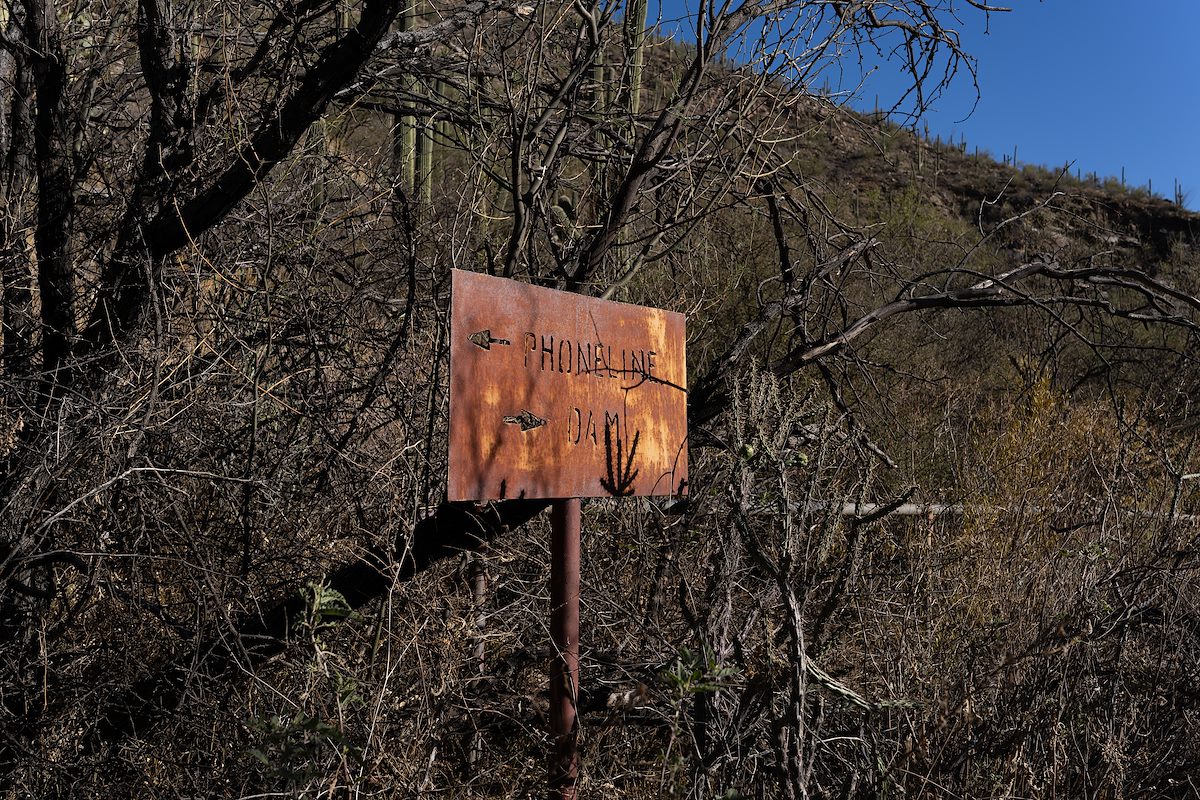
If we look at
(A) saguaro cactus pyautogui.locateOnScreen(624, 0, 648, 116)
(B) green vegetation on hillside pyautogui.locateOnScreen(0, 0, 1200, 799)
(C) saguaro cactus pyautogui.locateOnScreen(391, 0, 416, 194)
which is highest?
(A) saguaro cactus pyautogui.locateOnScreen(624, 0, 648, 116)

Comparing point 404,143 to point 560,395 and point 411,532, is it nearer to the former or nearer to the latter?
point 411,532

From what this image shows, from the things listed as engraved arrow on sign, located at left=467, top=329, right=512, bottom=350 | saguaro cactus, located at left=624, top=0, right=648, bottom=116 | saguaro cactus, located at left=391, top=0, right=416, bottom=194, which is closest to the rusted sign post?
engraved arrow on sign, located at left=467, top=329, right=512, bottom=350

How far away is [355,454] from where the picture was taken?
160 inches

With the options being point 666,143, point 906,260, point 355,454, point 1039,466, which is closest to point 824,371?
point 666,143

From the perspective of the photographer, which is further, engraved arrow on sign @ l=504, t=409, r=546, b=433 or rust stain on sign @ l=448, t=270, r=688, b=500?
engraved arrow on sign @ l=504, t=409, r=546, b=433

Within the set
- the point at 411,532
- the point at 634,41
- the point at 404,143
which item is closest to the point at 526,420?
the point at 411,532

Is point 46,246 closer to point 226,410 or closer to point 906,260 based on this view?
point 226,410

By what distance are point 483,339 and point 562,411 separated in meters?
0.34

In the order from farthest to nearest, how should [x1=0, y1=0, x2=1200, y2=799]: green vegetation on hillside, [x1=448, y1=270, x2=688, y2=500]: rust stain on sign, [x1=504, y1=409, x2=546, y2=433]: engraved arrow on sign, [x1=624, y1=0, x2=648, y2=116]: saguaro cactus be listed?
[x1=624, y1=0, x2=648, y2=116]: saguaro cactus → [x1=0, y1=0, x2=1200, y2=799]: green vegetation on hillside → [x1=504, y1=409, x2=546, y2=433]: engraved arrow on sign → [x1=448, y1=270, x2=688, y2=500]: rust stain on sign

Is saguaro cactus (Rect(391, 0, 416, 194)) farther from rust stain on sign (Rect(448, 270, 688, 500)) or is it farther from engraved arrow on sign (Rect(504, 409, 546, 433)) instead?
engraved arrow on sign (Rect(504, 409, 546, 433))

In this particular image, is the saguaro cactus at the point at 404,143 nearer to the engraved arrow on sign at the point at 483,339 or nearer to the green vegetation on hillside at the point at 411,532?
the green vegetation on hillside at the point at 411,532

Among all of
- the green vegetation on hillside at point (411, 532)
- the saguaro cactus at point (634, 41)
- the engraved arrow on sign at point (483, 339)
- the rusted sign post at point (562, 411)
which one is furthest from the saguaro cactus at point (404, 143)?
the engraved arrow on sign at point (483, 339)

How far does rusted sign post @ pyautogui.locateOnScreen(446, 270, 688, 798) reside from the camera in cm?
233

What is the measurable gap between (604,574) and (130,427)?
186 cm
